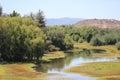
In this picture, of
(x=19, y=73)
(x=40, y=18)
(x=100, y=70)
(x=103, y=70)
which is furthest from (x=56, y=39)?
(x=19, y=73)

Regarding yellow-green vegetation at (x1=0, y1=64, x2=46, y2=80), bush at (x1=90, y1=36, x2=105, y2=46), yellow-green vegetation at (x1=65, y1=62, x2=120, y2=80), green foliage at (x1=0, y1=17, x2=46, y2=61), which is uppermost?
green foliage at (x1=0, y1=17, x2=46, y2=61)

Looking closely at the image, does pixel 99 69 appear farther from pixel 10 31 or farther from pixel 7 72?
pixel 10 31

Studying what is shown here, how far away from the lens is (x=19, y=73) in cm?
6956

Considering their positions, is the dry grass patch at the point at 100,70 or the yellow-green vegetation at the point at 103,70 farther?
the dry grass patch at the point at 100,70

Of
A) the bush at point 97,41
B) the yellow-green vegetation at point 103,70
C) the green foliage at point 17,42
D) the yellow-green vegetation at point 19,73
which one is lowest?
the yellow-green vegetation at point 103,70

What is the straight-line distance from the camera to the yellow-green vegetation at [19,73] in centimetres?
6312

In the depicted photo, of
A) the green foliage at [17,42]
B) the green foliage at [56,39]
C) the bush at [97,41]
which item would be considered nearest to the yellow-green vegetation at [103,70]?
the green foliage at [17,42]

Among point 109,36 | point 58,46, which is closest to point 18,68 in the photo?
point 58,46

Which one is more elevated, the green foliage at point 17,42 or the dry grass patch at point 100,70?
the green foliage at point 17,42

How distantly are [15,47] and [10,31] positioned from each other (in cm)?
478

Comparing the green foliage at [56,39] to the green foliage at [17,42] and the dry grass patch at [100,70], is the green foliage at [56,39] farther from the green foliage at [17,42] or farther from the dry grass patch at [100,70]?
the dry grass patch at [100,70]

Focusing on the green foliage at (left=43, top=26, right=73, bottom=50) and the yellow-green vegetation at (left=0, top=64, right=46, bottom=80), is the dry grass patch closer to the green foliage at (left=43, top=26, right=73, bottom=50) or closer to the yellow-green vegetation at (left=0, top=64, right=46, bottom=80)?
the yellow-green vegetation at (left=0, top=64, right=46, bottom=80)

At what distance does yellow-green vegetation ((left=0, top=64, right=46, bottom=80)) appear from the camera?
63.1 meters

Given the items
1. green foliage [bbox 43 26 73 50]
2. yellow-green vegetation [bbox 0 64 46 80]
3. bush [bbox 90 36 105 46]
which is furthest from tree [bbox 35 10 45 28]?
yellow-green vegetation [bbox 0 64 46 80]
